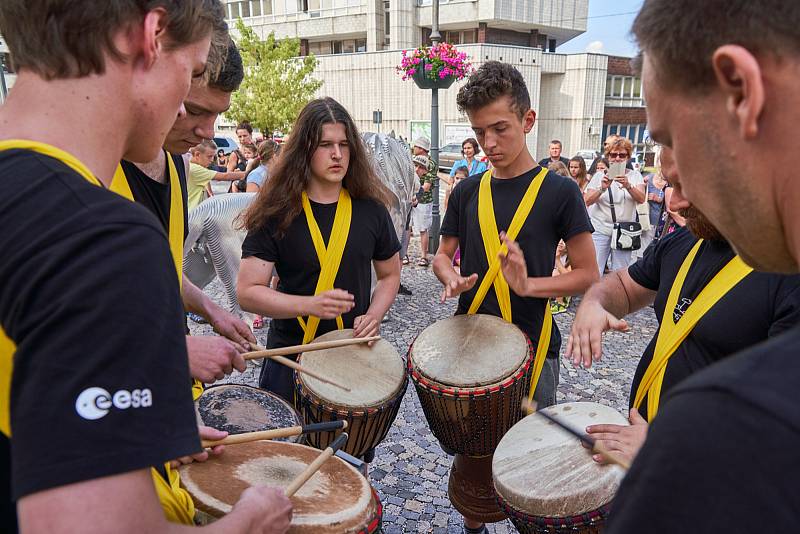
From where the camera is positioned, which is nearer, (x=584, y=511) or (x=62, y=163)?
(x=62, y=163)

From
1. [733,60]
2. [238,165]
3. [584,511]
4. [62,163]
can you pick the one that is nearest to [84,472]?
[62,163]

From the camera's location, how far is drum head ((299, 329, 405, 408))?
225cm

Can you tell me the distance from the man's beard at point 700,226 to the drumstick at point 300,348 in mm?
1401

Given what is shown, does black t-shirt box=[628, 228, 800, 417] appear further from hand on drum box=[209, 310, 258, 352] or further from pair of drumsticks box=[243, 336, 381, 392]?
hand on drum box=[209, 310, 258, 352]

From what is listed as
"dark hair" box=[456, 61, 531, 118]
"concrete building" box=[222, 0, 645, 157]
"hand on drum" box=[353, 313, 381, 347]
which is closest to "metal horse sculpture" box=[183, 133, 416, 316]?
"dark hair" box=[456, 61, 531, 118]

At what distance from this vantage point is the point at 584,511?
5.25 feet

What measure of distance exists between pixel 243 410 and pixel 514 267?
130 cm

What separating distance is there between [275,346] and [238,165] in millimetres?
8465

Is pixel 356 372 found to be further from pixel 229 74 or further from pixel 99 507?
pixel 99 507

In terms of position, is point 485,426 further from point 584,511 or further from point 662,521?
point 662,521

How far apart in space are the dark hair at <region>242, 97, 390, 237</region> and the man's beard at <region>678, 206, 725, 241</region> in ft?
4.98

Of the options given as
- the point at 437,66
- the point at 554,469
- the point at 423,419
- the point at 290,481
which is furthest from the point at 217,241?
the point at 437,66

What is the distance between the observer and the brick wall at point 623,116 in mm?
28688

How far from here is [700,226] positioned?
1804mm
